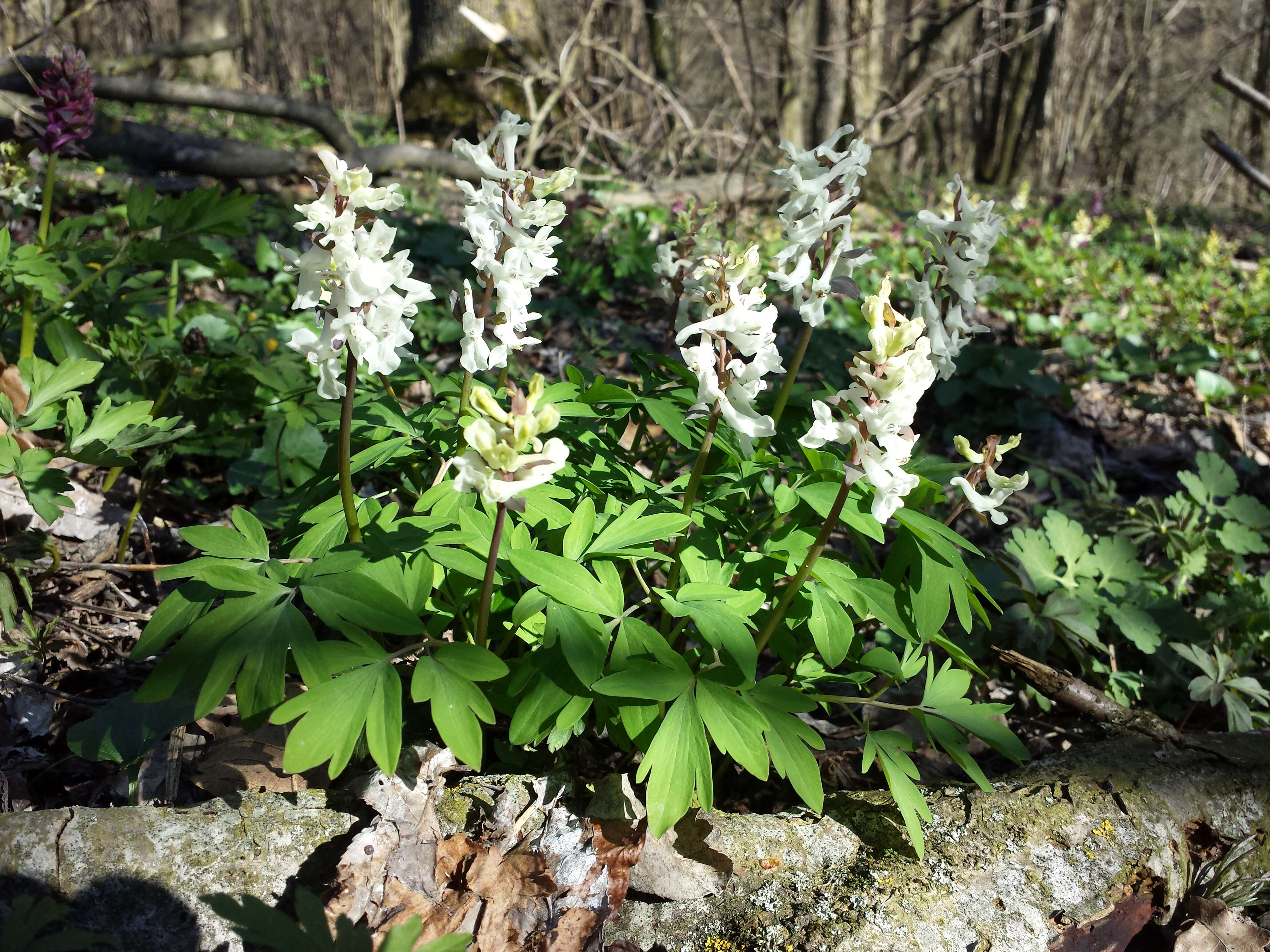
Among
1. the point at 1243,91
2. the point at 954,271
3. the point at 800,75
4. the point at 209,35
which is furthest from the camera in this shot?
the point at 209,35

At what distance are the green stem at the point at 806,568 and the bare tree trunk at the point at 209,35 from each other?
18444 millimetres

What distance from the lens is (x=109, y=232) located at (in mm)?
3375

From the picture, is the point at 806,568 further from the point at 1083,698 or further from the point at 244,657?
the point at 1083,698

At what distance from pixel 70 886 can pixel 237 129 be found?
11.5 m

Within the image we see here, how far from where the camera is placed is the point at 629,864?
5.44 feet

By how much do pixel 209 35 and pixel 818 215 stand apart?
20702 millimetres

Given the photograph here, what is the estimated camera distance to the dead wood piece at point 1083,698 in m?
2.37

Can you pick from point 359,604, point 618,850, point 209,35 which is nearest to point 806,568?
point 618,850

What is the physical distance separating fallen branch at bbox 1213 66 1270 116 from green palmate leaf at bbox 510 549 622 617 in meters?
4.38

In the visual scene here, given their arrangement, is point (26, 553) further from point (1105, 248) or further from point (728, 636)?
point (1105, 248)

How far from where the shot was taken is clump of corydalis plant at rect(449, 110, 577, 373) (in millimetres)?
1887

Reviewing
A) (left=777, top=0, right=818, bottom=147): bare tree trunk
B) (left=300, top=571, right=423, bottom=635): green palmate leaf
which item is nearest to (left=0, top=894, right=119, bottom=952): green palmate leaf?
(left=300, top=571, right=423, bottom=635): green palmate leaf

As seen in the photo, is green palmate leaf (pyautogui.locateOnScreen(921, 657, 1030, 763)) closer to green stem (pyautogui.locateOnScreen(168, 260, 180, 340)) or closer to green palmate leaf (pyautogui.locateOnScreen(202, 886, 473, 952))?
green palmate leaf (pyautogui.locateOnScreen(202, 886, 473, 952))

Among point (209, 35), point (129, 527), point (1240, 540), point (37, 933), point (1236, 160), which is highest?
point (209, 35)
